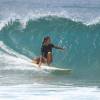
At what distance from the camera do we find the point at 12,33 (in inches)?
600

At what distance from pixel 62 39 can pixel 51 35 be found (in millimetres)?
321

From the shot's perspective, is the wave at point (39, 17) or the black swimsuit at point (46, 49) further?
the wave at point (39, 17)

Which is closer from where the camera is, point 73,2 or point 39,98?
point 39,98

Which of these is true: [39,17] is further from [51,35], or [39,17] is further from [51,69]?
[51,69]

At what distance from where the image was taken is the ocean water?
12898mm

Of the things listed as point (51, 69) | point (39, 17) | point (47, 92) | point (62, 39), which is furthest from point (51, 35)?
point (47, 92)

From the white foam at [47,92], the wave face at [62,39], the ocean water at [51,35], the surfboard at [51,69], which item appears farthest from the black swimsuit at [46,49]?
the wave face at [62,39]

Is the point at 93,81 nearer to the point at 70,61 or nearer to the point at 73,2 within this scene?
the point at 70,61

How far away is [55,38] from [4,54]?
156 centimetres

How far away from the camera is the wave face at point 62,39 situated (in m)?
14.2

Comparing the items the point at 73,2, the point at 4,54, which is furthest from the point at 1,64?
the point at 73,2

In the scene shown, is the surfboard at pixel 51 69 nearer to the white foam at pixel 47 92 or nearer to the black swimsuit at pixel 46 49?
the black swimsuit at pixel 46 49

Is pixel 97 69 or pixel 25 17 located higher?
pixel 25 17

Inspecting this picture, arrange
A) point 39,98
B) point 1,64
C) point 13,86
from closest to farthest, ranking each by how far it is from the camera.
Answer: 1. point 39,98
2. point 13,86
3. point 1,64
